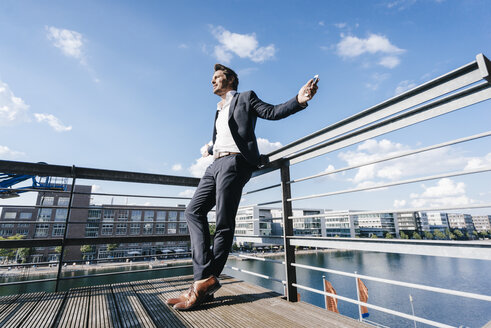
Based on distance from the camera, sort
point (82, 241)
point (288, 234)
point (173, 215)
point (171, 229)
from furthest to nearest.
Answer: point (173, 215)
point (171, 229)
point (82, 241)
point (288, 234)

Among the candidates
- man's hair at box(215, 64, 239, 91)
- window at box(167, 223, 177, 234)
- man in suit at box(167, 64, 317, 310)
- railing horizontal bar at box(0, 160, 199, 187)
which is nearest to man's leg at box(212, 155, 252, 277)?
man in suit at box(167, 64, 317, 310)

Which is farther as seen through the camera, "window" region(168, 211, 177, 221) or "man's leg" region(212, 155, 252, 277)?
"window" region(168, 211, 177, 221)

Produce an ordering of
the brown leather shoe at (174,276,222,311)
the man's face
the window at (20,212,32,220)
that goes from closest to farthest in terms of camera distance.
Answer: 1. the brown leather shoe at (174,276,222,311)
2. the man's face
3. the window at (20,212,32,220)

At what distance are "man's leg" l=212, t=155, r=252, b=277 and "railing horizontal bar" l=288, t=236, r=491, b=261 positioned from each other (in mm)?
644

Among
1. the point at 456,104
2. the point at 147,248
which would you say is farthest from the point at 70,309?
the point at 147,248

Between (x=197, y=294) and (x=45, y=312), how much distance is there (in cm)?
98

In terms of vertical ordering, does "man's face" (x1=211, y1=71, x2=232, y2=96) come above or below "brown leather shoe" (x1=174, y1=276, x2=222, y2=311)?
above

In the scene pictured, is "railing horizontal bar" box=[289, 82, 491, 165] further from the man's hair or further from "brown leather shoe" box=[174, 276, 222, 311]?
"brown leather shoe" box=[174, 276, 222, 311]

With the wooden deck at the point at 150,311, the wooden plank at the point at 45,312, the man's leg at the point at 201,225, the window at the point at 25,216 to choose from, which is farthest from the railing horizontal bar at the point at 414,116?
the window at the point at 25,216

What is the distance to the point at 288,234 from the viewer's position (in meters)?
1.89

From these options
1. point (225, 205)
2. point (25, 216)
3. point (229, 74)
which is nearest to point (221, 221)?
point (225, 205)

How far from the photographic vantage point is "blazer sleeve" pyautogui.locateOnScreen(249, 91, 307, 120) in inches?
53.1

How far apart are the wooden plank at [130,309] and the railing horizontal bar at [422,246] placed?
1.18m

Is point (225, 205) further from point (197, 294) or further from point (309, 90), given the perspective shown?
point (309, 90)
